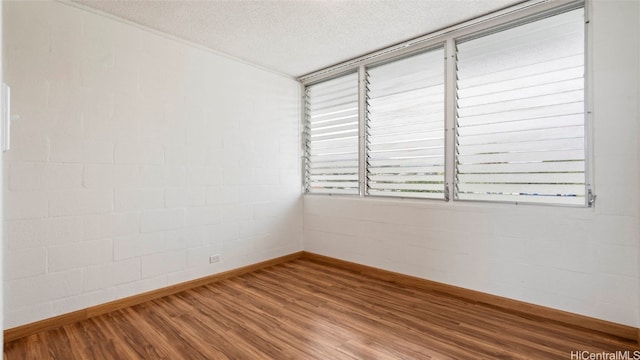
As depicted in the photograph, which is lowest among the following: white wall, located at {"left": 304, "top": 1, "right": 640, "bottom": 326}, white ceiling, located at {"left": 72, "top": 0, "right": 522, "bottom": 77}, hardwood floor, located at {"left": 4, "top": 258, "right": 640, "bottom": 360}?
hardwood floor, located at {"left": 4, "top": 258, "right": 640, "bottom": 360}

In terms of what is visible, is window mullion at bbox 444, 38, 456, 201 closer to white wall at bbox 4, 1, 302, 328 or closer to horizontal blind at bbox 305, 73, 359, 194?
horizontal blind at bbox 305, 73, 359, 194

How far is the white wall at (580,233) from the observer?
231 centimetres

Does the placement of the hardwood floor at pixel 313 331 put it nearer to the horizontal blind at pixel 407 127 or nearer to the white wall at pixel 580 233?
the white wall at pixel 580 233

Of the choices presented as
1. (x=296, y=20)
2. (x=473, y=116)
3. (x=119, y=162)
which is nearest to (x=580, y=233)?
(x=473, y=116)

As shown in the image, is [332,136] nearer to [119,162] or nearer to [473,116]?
[473,116]

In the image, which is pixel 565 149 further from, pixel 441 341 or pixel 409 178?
pixel 441 341

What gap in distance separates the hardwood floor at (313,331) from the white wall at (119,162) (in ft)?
1.31

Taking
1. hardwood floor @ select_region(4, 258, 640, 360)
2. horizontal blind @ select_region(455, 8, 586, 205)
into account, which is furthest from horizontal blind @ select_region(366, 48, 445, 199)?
hardwood floor @ select_region(4, 258, 640, 360)

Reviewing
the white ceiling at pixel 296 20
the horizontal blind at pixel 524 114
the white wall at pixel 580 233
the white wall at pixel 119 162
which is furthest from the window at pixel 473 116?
the white wall at pixel 119 162

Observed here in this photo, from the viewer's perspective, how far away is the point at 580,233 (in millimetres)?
2496

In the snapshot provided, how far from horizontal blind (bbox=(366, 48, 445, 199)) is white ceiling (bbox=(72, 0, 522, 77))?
0.34 meters

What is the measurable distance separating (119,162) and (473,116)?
3.22 meters

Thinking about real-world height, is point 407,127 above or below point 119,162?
above

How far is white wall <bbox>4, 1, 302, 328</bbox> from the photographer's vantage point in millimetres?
2439
